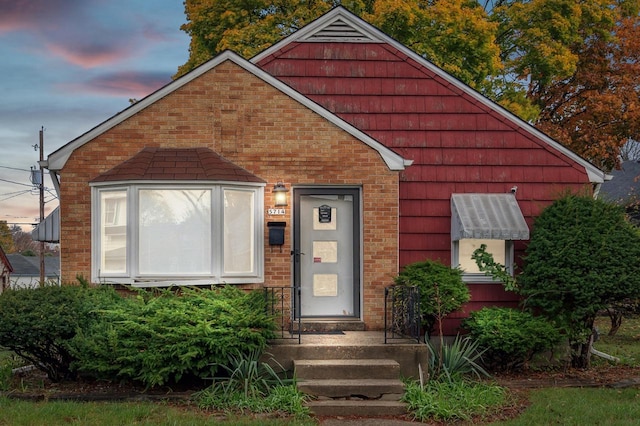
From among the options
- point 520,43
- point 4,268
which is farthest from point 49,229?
point 4,268

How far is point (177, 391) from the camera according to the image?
31.9 ft

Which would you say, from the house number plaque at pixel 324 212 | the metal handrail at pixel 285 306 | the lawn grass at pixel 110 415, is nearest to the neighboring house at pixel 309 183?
the house number plaque at pixel 324 212

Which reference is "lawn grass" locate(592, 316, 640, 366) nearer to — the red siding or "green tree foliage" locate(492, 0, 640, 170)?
the red siding

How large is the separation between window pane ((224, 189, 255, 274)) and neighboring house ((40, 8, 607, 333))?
2 cm

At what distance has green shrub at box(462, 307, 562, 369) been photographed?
11.2 m

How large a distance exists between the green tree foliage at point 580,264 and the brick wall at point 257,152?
230cm

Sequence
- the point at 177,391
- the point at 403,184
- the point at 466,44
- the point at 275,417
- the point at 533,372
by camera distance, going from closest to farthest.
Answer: the point at 275,417 → the point at 177,391 → the point at 533,372 → the point at 403,184 → the point at 466,44

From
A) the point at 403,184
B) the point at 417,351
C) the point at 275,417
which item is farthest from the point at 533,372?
the point at 275,417

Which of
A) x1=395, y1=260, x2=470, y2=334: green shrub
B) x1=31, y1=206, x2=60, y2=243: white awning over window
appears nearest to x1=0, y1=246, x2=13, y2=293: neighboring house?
x1=31, y1=206, x2=60, y2=243: white awning over window

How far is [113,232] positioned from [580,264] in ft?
22.8

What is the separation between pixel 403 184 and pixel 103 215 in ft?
16.1

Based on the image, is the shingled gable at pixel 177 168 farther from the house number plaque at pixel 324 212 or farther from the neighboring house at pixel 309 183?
the house number plaque at pixel 324 212

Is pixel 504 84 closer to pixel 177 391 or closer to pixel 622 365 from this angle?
pixel 622 365

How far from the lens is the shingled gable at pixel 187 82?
11273 millimetres
